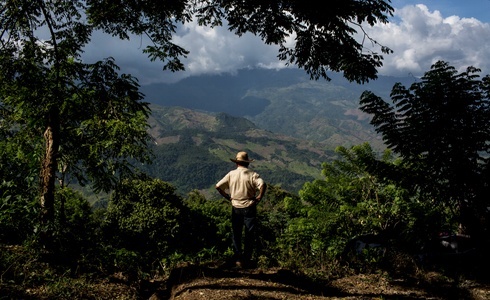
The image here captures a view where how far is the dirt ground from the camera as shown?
4305mm

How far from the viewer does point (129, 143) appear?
5.57 m

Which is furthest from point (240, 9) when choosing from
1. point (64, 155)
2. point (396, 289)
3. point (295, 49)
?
point (396, 289)

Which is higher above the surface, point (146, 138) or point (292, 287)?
point (146, 138)

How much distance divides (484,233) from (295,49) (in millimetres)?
4212

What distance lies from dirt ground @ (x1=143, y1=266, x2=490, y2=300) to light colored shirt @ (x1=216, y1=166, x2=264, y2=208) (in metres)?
1.18

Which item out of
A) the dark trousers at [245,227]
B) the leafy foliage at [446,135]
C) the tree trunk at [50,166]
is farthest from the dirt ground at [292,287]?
the tree trunk at [50,166]

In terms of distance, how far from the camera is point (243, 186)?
5.80 meters

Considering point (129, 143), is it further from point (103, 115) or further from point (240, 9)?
point (240, 9)

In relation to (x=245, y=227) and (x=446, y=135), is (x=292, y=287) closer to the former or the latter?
(x=245, y=227)

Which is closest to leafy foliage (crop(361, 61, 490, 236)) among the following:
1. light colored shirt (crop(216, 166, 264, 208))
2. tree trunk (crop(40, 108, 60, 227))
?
light colored shirt (crop(216, 166, 264, 208))

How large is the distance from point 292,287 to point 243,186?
1908 mm

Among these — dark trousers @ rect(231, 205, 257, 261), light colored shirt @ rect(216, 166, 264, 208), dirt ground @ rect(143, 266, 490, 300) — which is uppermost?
light colored shirt @ rect(216, 166, 264, 208)

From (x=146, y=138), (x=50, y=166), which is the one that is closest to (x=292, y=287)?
(x=146, y=138)

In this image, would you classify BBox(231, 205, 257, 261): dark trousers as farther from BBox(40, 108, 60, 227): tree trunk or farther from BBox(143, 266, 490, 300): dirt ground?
BBox(40, 108, 60, 227): tree trunk
